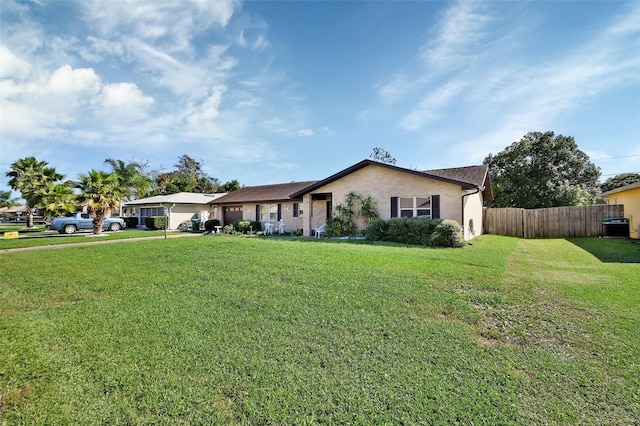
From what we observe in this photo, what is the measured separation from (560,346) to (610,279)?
14.8 ft

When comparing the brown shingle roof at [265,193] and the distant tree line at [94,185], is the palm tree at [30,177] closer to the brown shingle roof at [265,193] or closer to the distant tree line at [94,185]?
the distant tree line at [94,185]

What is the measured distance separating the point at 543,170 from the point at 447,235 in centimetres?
2528

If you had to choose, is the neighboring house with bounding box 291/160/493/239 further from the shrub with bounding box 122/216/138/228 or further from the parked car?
the shrub with bounding box 122/216/138/228

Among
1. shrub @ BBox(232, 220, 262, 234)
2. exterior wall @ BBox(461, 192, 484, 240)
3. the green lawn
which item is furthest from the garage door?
the green lawn

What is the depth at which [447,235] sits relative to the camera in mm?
12172

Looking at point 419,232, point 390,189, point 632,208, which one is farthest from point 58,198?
point 632,208

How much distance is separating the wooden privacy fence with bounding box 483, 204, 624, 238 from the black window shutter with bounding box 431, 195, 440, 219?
7558 mm

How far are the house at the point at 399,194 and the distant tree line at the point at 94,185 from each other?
11.9m

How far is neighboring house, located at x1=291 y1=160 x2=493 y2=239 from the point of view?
15.0 m

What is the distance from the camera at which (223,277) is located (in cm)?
712

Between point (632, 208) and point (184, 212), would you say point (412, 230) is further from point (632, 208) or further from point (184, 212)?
point (184, 212)

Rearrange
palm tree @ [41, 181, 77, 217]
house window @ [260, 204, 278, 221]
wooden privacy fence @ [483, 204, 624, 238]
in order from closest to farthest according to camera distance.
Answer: wooden privacy fence @ [483, 204, 624, 238], palm tree @ [41, 181, 77, 217], house window @ [260, 204, 278, 221]

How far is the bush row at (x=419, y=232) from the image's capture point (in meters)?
12.1

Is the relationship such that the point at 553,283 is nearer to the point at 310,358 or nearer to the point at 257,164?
the point at 310,358
